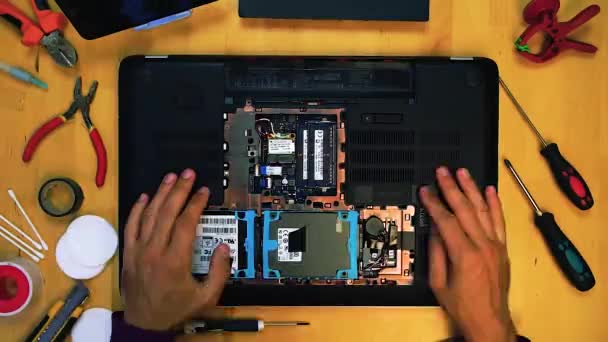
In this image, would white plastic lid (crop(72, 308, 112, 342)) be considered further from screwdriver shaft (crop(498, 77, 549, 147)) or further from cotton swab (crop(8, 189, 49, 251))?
screwdriver shaft (crop(498, 77, 549, 147))

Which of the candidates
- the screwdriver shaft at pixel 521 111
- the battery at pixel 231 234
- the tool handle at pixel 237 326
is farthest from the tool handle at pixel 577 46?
the tool handle at pixel 237 326

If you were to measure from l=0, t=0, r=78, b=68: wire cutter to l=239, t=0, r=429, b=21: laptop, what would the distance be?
0.98ft

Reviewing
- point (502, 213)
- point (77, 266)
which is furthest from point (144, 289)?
point (502, 213)

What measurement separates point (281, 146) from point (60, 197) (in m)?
0.38

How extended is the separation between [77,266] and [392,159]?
0.55 metres

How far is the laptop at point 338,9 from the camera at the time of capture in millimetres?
1024

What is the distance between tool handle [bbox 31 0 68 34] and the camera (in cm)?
102

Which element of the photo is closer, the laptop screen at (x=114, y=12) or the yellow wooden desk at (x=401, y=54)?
the laptop screen at (x=114, y=12)

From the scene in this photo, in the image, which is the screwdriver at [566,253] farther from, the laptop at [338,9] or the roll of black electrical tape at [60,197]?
the roll of black electrical tape at [60,197]

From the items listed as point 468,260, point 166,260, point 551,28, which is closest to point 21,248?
point 166,260

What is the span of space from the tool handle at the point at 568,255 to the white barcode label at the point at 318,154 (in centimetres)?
38

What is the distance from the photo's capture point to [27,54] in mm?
1046

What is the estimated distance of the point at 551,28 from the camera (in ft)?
3.36

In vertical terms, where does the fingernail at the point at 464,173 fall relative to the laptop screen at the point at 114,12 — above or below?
below
